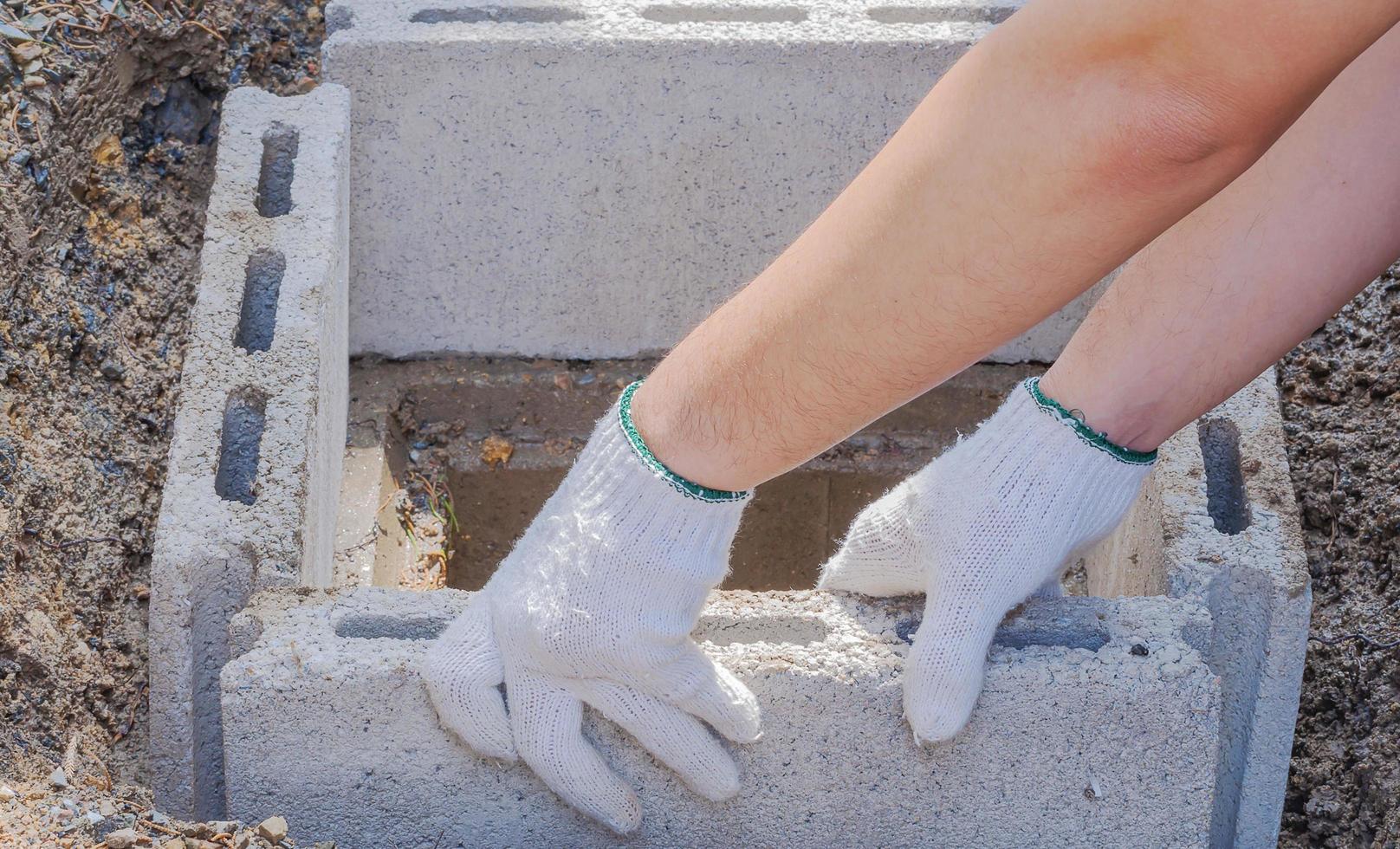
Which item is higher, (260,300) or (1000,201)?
(260,300)

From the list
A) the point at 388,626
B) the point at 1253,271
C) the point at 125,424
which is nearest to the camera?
the point at 1253,271

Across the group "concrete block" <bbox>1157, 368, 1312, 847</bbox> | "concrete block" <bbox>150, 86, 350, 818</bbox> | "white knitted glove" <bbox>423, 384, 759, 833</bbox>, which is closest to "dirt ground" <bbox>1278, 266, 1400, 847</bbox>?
"concrete block" <bbox>1157, 368, 1312, 847</bbox>

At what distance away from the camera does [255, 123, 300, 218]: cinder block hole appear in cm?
256

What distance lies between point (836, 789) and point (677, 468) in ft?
1.76

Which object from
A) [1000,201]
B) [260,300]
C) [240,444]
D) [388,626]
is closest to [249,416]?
[240,444]

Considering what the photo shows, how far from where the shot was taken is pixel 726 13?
9.07 ft

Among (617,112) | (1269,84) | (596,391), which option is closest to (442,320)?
(596,391)

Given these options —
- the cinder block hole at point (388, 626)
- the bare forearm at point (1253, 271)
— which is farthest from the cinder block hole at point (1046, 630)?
the cinder block hole at point (388, 626)

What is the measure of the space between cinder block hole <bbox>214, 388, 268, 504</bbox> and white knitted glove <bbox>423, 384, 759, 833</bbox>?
55 cm

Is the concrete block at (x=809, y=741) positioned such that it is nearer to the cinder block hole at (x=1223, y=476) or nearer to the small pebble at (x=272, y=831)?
the small pebble at (x=272, y=831)

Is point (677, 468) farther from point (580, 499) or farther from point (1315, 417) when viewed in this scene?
point (1315, 417)

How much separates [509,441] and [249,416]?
1020 millimetres

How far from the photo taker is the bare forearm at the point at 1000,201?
1091 mm

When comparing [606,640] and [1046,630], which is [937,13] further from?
[606,640]
